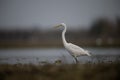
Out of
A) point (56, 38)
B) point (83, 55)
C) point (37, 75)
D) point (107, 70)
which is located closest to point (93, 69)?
point (107, 70)

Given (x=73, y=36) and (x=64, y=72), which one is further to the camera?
(x=73, y=36)

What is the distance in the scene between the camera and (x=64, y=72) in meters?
5.48

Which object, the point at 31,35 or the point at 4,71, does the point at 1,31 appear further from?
the point at 4,71

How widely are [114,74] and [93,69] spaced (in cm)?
30

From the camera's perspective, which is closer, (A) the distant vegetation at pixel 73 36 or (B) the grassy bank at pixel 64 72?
(B) the grassy bank at pixel 64 72

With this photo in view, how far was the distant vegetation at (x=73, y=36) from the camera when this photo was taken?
53.1ft

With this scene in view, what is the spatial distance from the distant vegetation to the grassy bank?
930cm

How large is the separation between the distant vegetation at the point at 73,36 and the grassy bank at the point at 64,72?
9302 millimetres

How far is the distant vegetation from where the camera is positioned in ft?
53.1

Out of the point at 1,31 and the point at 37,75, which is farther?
the point at 1,31

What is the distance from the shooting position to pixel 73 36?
54.4 ft

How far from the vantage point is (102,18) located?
1903cm

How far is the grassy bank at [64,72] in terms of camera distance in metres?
5.40

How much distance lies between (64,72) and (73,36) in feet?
36.5
